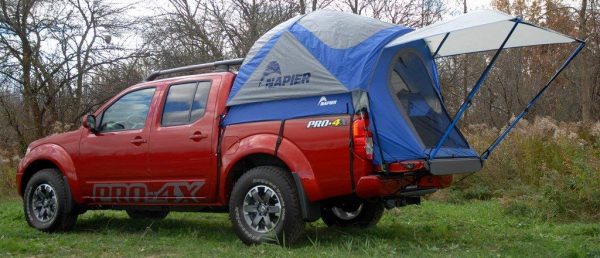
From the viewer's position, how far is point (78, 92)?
18.7 m

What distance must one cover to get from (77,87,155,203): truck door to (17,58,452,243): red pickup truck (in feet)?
0.04

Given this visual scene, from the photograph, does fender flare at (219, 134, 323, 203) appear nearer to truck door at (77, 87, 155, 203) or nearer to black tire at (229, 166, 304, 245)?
black tire at (229, 166, 304, 245)

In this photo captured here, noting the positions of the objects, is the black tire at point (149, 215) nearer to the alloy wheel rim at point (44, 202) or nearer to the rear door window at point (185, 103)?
the alloy wheel rim at point (44, 202)

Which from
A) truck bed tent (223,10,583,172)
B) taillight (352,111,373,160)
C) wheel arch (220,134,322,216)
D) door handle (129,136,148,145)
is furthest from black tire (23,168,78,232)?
taillight (352,111,373,160)

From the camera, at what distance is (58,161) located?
7863 mm

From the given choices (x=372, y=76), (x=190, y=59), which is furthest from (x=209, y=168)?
(x=190, y=59)

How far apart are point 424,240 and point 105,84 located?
14.7 m

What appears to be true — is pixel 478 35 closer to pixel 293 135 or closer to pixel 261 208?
pixel 293 135

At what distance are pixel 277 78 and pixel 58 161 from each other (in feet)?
10.4

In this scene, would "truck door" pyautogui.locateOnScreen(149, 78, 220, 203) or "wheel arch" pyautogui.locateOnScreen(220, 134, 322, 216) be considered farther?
"truck door" pyautogui.locateOnScreen(149, 78, 220, 203)

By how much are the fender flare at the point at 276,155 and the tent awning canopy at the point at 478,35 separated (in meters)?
1.37

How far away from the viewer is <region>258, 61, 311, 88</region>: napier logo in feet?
20.5

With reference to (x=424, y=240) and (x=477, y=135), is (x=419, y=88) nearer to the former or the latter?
(x=424, y=240)

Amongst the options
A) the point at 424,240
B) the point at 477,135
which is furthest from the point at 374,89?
the point at 477,135
